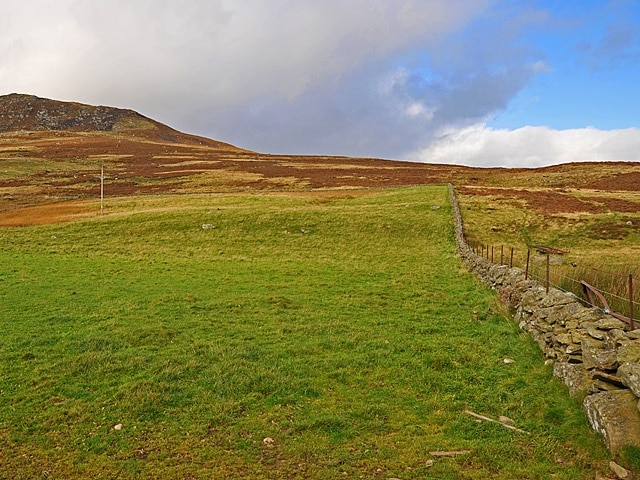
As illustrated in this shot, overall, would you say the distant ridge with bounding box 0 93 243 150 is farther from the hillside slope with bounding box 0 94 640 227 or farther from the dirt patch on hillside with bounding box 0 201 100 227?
the dirt patch on hillside with bounding box 0 201 100 227

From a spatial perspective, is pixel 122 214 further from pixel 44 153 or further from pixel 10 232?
pixel 44 153

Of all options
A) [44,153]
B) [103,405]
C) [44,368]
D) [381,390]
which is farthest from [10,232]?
[44,153]

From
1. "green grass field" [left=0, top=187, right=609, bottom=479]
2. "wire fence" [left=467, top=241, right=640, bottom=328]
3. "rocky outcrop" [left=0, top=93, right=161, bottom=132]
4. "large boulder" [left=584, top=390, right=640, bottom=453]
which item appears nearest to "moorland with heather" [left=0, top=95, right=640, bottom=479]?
"green grass field" [left=0, top=187, right=609, bottom=479]

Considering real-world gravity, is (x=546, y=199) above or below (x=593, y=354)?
above

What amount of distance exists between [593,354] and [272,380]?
6769 millimetres

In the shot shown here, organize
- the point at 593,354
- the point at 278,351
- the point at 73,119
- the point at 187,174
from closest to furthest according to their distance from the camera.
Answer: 1. the point at 593,354
2. the point at 278,351
3. the point at 187,174
4. the point at 73,119

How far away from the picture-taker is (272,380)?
1116cm

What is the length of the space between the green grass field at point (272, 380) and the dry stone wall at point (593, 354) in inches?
16.3

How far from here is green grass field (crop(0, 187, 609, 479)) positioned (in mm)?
8016

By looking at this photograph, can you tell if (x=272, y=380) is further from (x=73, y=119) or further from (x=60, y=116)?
(x=60, y=116)

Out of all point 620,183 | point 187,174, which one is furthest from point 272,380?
point 187,174

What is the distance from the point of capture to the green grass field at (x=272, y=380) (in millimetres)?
8016

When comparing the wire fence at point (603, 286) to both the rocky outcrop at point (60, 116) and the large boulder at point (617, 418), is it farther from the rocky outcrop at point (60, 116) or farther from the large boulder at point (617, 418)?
the rocky outcrop at point (60, 116)

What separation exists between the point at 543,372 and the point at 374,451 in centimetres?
553
